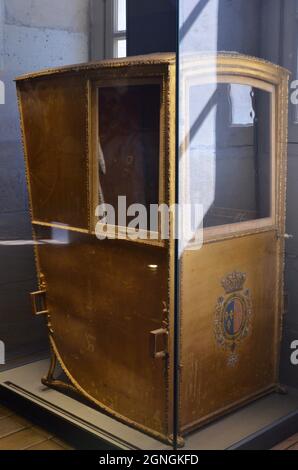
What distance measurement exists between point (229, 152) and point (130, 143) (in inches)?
13.3

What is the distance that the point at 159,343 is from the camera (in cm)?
223

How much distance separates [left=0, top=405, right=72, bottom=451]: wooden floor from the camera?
8.09 ft

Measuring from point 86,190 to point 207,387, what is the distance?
792mm

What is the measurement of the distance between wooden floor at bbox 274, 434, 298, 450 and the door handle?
0.54m

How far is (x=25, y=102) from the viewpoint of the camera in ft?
8.55

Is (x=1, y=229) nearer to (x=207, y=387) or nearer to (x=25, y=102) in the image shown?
(x=25, y=102)

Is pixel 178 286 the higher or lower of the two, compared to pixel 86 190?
lower

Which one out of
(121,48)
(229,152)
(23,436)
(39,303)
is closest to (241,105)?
(229,152)

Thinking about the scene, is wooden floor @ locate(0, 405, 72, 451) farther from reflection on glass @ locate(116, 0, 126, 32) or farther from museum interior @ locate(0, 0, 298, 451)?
reflection on glass @ locate(116, 0, 126, 32)

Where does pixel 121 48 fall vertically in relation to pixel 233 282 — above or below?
above

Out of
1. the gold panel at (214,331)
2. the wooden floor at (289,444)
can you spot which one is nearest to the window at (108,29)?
the gold panel at (214,331)

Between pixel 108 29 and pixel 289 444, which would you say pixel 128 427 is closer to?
pixel 289 444

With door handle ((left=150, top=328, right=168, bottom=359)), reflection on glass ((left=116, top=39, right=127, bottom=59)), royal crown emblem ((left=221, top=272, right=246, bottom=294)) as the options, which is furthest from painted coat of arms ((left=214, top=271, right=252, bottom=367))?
reflection on glass ((left=116, top=39, right=127, bottom=59))

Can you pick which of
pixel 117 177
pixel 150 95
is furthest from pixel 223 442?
pixel 150 95
